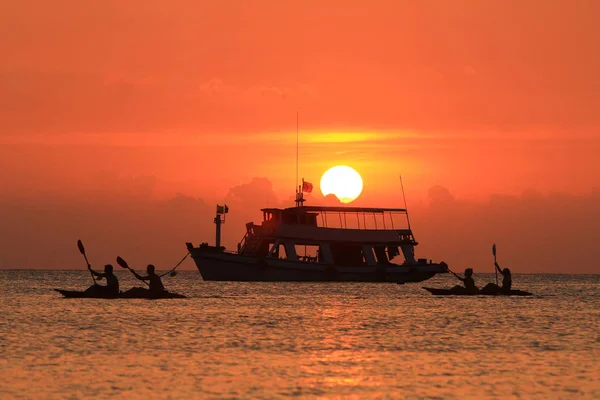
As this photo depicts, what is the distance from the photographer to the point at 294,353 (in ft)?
102

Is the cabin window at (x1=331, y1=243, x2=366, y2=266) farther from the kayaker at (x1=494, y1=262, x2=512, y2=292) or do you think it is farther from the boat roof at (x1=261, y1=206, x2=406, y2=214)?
the kayaker at (x1=494, y1=262, x2=512, y2=292)

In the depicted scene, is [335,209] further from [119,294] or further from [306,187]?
[119,294]

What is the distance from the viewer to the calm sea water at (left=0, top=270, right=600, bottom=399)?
23406 millimetres

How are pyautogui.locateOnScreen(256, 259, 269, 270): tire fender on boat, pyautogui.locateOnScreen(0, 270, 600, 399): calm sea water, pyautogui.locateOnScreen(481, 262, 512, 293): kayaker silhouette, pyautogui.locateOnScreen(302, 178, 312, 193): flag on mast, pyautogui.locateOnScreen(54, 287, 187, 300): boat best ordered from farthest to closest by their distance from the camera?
1. pyautogui.locateOnScreen(302, 178, 312, 193): flag on mast
2. pyautogui.locateOnScreen(256, 259, 269, 270): tire fender on boat
3. pyautogui.locateOnScreen(481, 262, 512, 293): kayaker silhouette
4. pyautogui.locateOnScreen(54, 287, 187, 300): boat
5. pyautogui.locateOnScreen(0, 270, 600, 399): calm sea water

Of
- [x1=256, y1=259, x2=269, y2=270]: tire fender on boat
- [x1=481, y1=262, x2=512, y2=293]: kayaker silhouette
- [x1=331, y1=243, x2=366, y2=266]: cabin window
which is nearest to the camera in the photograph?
[x1=481, y1=262, x2=512, y2=293]: kayaker silhouette

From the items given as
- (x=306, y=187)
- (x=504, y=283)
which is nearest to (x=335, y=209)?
(x=306, y=187)

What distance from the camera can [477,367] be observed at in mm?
27547

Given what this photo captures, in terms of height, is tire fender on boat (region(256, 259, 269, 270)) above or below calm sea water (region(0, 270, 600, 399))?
above

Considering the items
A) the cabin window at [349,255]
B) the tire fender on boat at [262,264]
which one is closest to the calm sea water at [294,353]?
the tire fender on boat at [262,264]

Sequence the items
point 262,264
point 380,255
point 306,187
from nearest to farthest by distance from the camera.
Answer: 1. point 262,264
2. point 306,187
3. point 380,255

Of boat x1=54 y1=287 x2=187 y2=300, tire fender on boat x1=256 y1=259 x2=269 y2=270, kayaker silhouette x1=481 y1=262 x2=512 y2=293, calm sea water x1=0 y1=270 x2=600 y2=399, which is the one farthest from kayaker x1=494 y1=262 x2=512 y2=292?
tire fender on boat x1=256 y1=259 x2=269 y2=270

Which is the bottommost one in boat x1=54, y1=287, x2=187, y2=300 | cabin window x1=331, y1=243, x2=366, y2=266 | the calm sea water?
the calm sea water

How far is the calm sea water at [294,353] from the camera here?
2341 cm

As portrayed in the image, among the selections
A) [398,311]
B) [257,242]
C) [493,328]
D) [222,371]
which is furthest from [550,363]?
[257,242]
